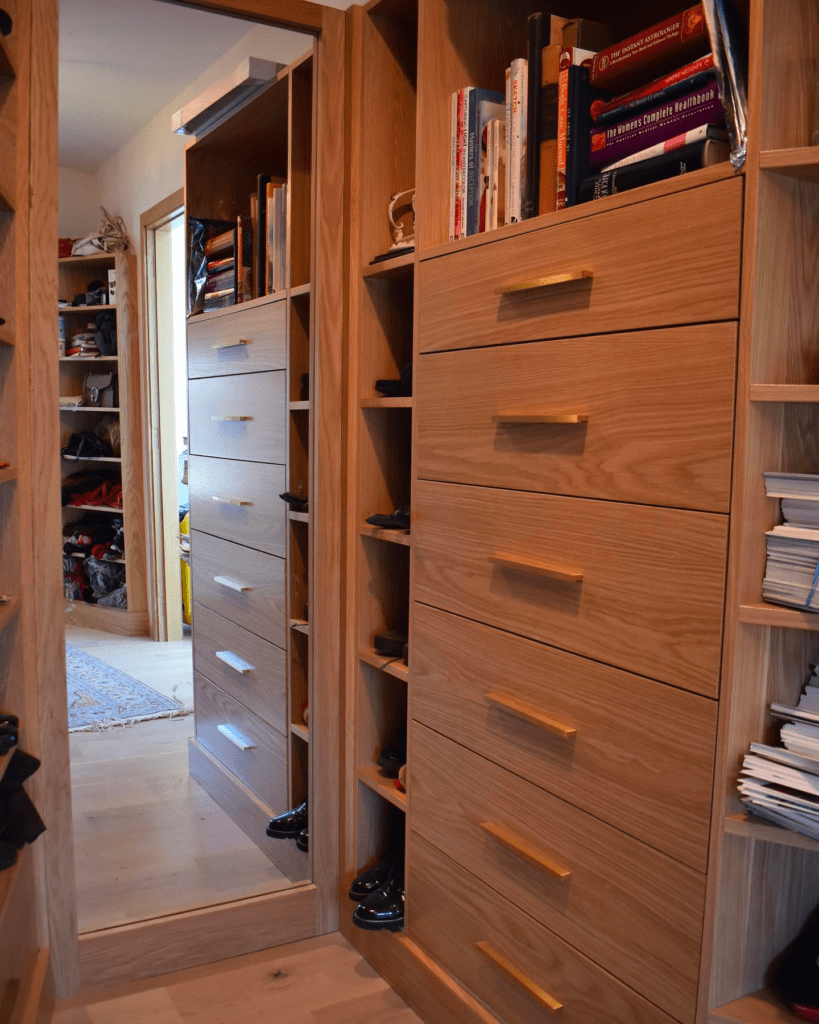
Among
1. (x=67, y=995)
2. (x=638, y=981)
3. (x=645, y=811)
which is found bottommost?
(x=67, y=995)

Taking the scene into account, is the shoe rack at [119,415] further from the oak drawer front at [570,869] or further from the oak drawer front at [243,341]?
the oak drawer front at [570,869]

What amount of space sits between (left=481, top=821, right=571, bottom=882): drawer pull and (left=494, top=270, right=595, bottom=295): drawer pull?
0.86 m

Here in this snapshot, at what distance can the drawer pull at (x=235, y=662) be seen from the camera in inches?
76.8

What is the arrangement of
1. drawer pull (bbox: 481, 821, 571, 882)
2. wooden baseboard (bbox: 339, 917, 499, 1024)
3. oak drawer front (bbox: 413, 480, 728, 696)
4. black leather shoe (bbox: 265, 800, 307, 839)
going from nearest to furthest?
oak drawer front (bbox: 413, 480, 728, 696) → drawer pull (bbox: 481, 821, 571, 882) → wooden baseboard (bbox: 339, 917, 499, 1024) → black leather shoe (bbox: 265, 800, 307, 839)

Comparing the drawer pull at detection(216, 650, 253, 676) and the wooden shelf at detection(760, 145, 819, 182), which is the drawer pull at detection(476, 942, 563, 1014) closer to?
the drawer pull at detection(216, 650, 253, 676)

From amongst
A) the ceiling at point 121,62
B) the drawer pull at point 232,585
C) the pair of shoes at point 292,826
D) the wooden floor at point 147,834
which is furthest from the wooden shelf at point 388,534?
the ceiling at point 121,62

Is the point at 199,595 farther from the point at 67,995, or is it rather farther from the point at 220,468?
the point at 67,995

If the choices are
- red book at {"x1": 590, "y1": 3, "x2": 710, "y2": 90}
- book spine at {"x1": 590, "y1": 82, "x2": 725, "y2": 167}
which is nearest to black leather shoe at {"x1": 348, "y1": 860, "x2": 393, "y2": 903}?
book spine at {"x1": 590, "y1": 82, "x2": 725, "y2": 167}

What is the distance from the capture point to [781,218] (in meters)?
1.04

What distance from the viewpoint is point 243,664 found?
1.96 m

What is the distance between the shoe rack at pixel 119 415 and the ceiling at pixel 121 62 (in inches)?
7.8

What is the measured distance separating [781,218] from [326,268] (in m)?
1.03

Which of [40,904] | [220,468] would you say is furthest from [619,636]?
[40,904]

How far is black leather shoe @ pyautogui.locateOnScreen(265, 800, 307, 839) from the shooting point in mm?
1974
